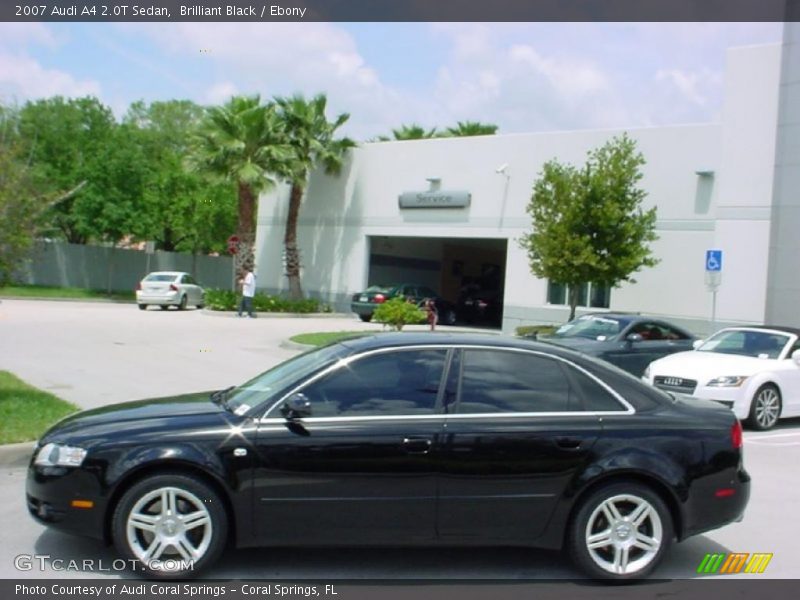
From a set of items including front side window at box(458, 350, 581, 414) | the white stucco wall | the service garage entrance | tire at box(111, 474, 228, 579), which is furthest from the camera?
the service garage entrance

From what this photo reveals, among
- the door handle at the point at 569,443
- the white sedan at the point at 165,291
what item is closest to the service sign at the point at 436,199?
the white sedan at the point at 165,291

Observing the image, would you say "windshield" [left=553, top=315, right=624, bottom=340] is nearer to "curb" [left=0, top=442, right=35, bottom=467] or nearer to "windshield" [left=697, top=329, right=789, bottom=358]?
"windshield" [left=697, top=329, right=789, bottom=358]

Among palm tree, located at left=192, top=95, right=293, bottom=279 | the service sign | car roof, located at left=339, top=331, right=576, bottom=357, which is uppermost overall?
palm tree, located at left=192, top=95, right=293, bottom=279

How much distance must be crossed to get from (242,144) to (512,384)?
29501 millimetres

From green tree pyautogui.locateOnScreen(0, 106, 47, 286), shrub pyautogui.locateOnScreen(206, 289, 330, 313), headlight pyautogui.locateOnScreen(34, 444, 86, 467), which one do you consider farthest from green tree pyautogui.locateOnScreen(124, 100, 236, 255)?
headlight pyautogui.locateOnScreen(34, 444, 86, 467)

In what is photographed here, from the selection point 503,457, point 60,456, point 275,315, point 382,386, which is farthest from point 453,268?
point 60,456

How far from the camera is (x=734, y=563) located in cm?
638

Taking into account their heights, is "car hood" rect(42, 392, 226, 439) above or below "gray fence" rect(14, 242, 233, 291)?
below

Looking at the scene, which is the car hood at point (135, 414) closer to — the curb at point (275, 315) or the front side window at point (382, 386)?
the front side window at point (382, 386)

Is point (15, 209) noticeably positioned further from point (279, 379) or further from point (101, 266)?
point (101, 266)

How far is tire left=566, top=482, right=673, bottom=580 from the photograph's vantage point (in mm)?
5785

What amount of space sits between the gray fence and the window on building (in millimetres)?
27280

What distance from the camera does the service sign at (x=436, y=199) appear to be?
104 feet

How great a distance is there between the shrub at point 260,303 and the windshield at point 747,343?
2140cm
